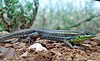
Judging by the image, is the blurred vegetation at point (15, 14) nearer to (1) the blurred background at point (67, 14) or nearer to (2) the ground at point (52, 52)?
(2) the ground at point (52, 52)

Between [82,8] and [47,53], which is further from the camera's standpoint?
[82,8]

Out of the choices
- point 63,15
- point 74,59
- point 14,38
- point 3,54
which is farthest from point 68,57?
point 63,15

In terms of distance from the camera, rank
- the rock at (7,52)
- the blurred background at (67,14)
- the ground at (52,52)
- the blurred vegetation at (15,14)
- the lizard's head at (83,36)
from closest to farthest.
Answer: the ground at (52,52)
the rock at (7,52)
the lizard's head at (83,36)
the blurred vegetation at (15,14)
the blurred background at (67,14)

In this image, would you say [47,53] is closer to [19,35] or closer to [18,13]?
[19,35]

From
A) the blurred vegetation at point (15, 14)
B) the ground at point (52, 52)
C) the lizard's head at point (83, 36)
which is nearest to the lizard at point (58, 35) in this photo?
the lizard's head at point (83, 36)

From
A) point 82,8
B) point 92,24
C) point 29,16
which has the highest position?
point 29,16

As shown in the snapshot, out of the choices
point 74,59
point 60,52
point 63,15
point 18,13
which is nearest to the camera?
point 74,59

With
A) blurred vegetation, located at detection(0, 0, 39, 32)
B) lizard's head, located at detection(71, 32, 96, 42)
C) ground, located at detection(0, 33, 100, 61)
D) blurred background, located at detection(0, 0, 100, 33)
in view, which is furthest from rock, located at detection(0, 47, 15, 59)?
blurred background, located at detection(0, 0, 100, 33)
